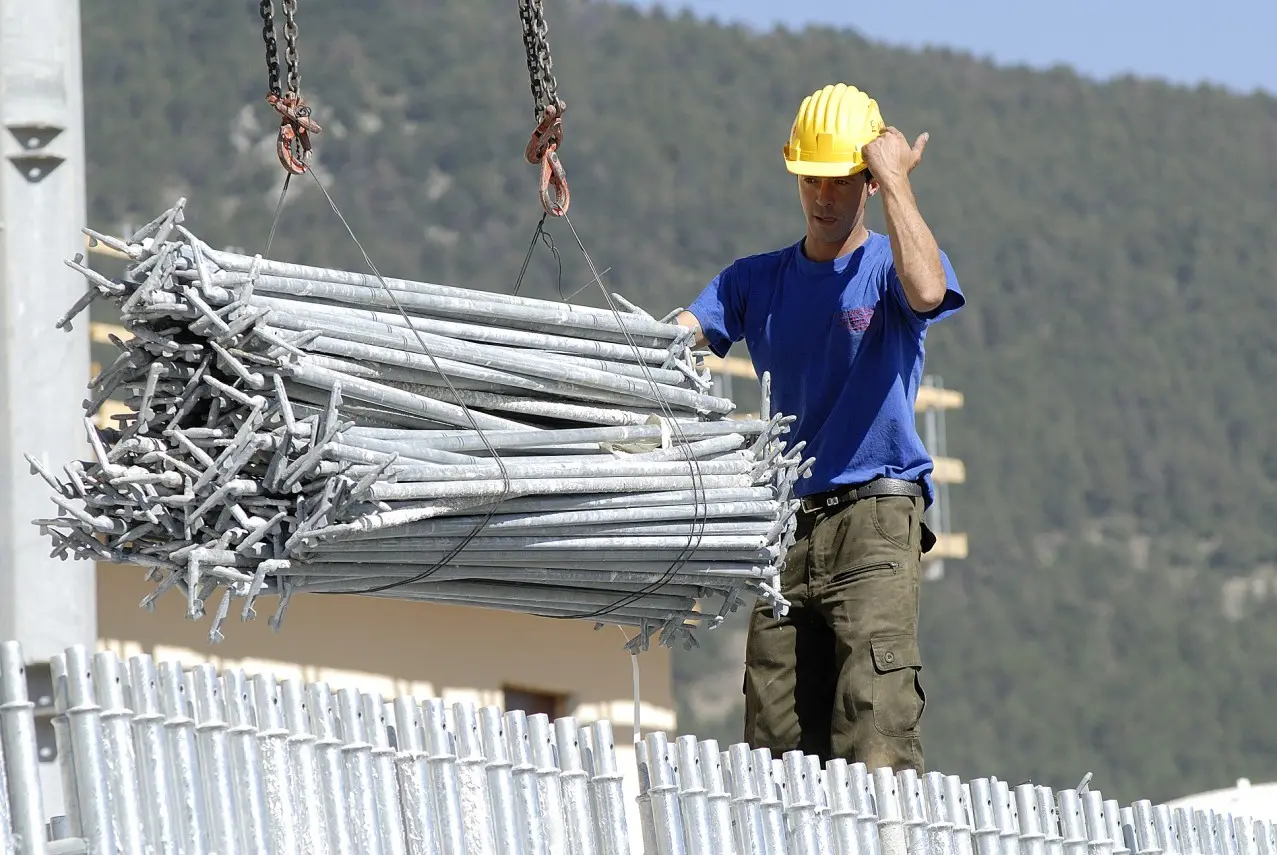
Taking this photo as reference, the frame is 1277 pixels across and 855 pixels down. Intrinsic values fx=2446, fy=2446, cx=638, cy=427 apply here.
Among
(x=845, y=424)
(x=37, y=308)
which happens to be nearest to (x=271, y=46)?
(x=845, y=424)

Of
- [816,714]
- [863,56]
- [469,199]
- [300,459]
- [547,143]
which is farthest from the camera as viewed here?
[863,56]

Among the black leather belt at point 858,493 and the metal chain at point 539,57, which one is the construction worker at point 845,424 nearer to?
the black leather belt at point 858,493

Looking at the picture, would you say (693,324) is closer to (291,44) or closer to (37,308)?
(291,44)

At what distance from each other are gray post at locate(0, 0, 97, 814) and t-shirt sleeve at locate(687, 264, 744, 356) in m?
4.57

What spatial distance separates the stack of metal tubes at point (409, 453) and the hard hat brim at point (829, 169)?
0.75 metres

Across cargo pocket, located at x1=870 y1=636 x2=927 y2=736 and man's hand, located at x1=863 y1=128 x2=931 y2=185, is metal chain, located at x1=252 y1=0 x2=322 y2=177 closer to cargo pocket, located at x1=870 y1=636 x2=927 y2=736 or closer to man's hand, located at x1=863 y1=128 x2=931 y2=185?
man's hand, located at x1=863 y1=128 x2=931 y2=185

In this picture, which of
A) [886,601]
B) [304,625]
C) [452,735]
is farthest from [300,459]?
[304,625]

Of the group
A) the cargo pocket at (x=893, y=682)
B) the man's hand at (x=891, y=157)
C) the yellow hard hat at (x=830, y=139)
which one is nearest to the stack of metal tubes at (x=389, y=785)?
the cargo pocket at (x=893, y=682)

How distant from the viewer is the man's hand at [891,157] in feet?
23.4

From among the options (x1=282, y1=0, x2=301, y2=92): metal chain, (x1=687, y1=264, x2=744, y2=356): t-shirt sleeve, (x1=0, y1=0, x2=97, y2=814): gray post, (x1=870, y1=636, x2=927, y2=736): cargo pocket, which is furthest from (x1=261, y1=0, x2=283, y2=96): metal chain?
(x1=0, y1=0, x2=97, y2=814): gray post

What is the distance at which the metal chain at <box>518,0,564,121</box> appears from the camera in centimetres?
698

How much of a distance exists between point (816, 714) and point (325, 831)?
2.17 meters

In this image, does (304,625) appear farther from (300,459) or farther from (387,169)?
(387,169)

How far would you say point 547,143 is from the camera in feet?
23.3
